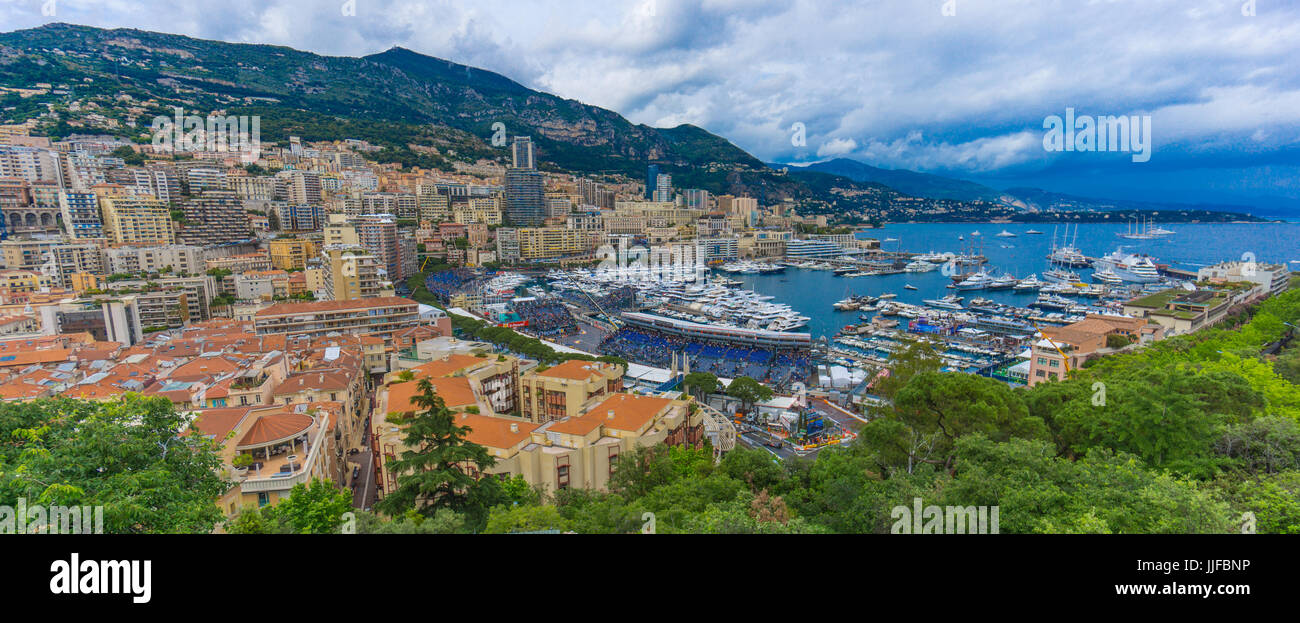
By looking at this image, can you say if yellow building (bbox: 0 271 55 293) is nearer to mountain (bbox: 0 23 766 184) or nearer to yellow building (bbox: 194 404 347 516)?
yellow building (bbox: 194 404 347 516)

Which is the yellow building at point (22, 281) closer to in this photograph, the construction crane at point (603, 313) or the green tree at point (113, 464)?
the construction crane at point (603, 313)

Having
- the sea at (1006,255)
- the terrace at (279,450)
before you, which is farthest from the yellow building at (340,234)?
the sea at (1006,255)

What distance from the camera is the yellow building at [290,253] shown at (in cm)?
4456

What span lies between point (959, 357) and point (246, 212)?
5951 cm

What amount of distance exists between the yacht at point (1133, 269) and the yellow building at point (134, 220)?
82877mm

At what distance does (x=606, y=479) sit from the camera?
1247 centimetres

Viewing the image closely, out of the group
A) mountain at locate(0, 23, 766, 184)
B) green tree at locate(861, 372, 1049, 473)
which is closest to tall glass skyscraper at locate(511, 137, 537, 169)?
mountain at locate(0, 23, 766, 184)

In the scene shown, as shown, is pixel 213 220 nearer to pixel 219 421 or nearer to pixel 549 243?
pixel 549 243

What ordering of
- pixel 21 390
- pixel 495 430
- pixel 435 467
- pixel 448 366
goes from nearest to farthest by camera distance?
pixel 435 467 < pixel 495 430 < pixel 21 390 < pixel 448 366

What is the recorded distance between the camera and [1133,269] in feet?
182

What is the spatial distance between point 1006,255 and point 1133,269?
26.2m

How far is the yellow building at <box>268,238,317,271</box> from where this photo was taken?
44562 millimetres

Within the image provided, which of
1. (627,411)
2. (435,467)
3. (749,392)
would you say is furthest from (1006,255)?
(435,467)
